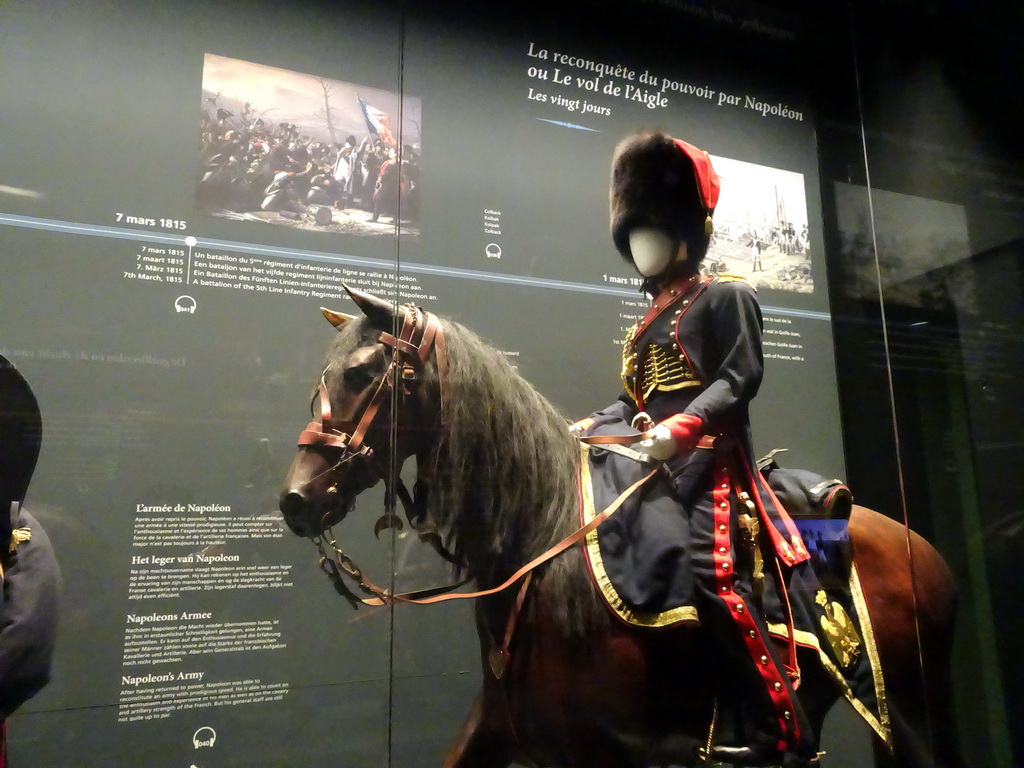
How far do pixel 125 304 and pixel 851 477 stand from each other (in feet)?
7.31

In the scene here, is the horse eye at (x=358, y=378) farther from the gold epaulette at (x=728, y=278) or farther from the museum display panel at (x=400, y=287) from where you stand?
the gold epaulette at (x=728, y=278)

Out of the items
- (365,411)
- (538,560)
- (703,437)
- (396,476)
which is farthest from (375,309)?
(703,437)

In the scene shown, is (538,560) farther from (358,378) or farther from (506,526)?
(358,378)

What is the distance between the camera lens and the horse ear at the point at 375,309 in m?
1.91

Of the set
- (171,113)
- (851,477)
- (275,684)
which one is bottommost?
(275,684)

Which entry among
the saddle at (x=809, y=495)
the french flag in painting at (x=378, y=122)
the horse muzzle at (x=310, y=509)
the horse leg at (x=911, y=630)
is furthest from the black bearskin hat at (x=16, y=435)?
the horse leg at (x=911, y=630)

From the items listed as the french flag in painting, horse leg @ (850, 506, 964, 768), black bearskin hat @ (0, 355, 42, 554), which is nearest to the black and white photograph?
the french flag in painting

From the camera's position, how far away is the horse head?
1794 mm

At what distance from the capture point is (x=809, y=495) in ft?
6.88

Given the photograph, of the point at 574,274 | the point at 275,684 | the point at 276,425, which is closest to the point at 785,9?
the point at 574,274

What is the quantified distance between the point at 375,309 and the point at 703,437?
2.91ft

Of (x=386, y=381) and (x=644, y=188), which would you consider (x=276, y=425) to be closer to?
(x=386, y=381)

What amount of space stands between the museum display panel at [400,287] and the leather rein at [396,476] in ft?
0.12

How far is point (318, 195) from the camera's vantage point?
2174 millimetres
